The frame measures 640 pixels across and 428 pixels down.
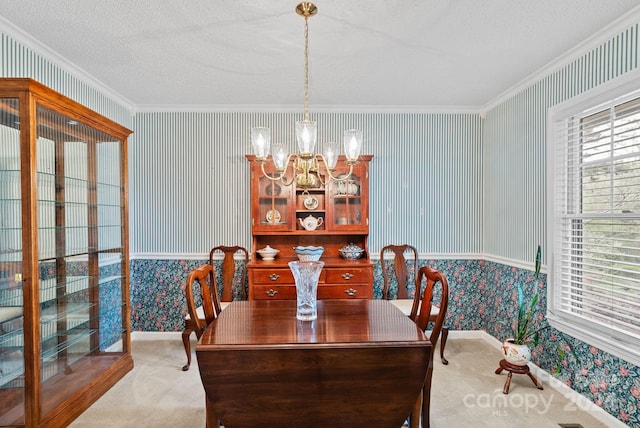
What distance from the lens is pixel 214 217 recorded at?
383cm

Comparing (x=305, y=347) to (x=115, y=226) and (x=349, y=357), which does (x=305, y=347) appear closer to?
(x=349, y=357)

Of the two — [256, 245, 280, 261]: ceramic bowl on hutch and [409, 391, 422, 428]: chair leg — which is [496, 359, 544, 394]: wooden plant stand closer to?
[409, 391, 422, 428]: chair leg

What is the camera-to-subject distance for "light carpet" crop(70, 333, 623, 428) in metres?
2.29

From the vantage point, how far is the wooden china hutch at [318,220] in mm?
3344

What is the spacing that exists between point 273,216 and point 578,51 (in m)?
2.70

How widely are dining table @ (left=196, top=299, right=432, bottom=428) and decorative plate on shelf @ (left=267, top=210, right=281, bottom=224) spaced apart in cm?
182

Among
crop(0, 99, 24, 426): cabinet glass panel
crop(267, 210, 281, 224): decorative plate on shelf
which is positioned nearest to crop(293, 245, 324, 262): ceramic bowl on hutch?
crop(267, 210, 281, 224): decorative plate on shelf

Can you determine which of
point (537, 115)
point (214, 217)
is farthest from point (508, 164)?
point (214, 217)

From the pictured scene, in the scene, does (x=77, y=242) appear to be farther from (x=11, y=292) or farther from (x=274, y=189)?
(x=274, y=189)

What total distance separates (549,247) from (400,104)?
1911 mm

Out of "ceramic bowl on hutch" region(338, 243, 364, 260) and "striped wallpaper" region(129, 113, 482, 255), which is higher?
"striped wallpaper" region(129, 113, 482, 255)

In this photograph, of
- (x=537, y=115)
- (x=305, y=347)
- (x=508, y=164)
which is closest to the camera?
(x=305, y=347)

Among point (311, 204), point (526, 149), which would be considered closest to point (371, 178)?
point (311, 204)

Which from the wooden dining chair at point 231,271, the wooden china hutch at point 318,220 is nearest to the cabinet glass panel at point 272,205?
the wooden china hutch at point 318,220
